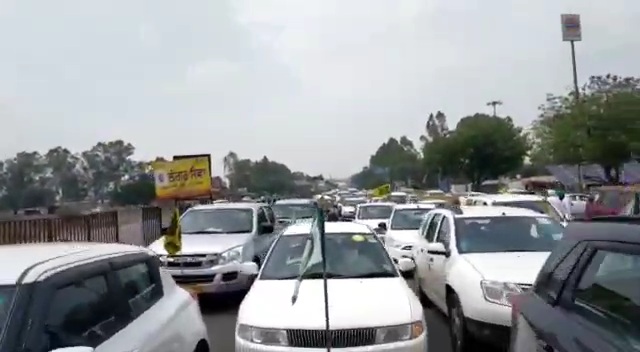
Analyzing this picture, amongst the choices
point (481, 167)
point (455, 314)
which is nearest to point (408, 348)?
point (455, 314)

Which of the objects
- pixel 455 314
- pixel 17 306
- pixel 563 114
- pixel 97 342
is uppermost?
pixel 563 114

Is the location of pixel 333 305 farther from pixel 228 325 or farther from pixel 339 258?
pixel 228 325

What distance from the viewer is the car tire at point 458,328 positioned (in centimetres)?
743

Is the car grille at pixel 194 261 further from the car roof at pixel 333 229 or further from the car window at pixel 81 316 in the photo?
the car window at pixel 81 316

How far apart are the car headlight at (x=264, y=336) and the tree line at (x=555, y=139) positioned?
41273 millimetres

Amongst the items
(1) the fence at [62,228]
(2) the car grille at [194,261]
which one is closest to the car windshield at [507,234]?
(2) the car grille at [194,261]

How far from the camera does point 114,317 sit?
4.39 meters

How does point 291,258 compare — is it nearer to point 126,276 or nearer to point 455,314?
point 455,314

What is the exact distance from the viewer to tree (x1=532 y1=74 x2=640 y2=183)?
44.2 metres

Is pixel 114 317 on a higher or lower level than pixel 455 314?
higher

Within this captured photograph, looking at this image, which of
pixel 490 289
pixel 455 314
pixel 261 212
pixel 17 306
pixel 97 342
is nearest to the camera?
pixel 17 306

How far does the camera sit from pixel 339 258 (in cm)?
799

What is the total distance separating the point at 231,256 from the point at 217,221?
218 cm

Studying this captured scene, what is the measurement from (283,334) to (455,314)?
244 centimetres
